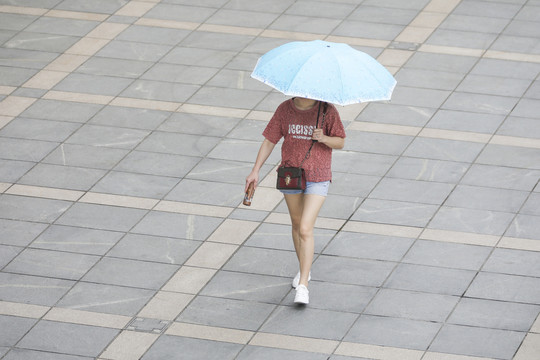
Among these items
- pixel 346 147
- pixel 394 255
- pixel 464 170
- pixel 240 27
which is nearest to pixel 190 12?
pixel 240 27

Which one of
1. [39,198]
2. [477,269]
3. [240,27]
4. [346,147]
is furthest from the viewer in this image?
[240,27]

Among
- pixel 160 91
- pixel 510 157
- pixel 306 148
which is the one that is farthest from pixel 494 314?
pixel 160 91

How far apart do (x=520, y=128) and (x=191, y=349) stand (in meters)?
5.39

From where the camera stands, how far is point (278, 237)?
10148mm

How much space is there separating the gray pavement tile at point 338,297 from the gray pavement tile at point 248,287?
0.13 metres

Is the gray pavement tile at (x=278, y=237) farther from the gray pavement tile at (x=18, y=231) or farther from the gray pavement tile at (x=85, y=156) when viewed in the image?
the gray pavement tile at (x=85, y=156)

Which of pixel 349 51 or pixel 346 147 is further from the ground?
pixel 349 51

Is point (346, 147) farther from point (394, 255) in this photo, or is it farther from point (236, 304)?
point (236, 304)

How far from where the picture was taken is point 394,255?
9773 mm

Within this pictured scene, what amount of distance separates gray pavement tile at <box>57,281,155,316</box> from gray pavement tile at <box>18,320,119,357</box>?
0.28 metres

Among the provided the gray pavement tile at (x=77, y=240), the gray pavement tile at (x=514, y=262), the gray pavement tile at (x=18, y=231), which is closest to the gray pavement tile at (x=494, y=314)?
the gray pavement tile at (x=514, y=262)

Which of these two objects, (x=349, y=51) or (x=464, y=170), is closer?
(x=349, y=51)

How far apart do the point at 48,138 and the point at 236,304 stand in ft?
13.7

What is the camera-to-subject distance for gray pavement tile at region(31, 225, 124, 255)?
10016 mm
